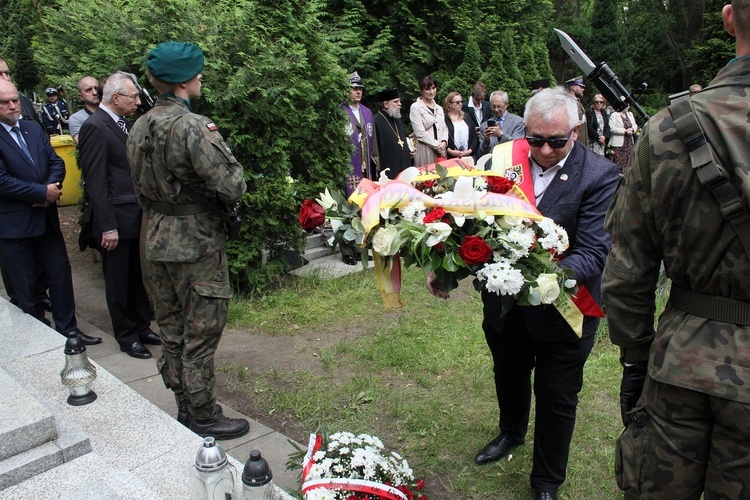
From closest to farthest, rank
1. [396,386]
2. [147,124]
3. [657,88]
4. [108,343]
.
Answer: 1. [147,124]
2. [396,386]
3. [108,343]
4. [657,88]

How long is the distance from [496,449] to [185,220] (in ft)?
7.27

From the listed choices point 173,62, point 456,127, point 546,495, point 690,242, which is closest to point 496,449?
point 546,495

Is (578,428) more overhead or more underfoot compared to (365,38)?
more underfoot

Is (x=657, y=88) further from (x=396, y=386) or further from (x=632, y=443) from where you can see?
(x=632, y=443)

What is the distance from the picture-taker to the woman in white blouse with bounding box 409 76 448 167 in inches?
336

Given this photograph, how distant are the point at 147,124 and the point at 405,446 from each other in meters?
2.41

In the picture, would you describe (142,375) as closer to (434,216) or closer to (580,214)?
(434,216)

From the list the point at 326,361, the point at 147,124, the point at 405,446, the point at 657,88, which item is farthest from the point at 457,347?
the point at 657,88

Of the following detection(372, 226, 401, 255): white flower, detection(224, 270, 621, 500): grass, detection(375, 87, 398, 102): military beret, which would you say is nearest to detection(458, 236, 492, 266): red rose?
detection(372, 226, 401, 255): white flower

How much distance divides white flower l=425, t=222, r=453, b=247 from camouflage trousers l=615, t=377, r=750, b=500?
950 millimetres

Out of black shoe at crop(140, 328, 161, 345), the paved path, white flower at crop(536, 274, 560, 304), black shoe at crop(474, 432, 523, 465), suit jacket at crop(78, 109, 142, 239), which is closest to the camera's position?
white flower at crop(536, 274, 560, 304)

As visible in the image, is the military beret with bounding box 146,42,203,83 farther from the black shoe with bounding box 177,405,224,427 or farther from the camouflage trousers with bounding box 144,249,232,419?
the black shoe with bounding box 177,405,224,427

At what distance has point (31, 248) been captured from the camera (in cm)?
472

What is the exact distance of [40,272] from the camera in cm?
487
